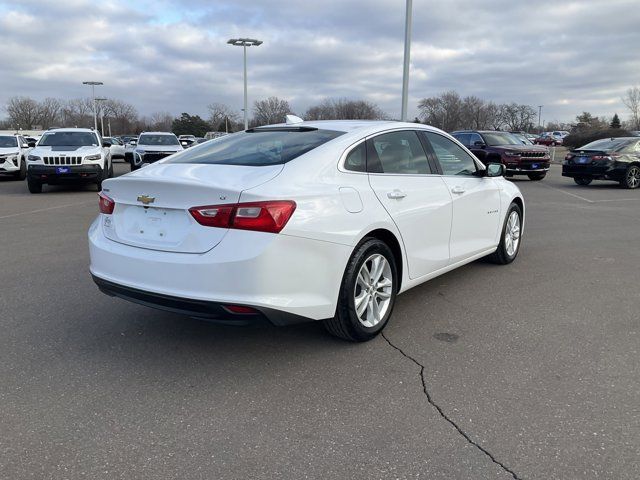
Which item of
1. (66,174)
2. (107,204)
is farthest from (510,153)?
(107,204)

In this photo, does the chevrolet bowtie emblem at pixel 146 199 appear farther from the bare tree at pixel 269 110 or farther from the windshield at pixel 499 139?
the bare tree at pixel 269 110

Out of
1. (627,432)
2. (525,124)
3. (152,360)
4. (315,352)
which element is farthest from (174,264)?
(525,124)

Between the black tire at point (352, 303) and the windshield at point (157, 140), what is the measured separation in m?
17.4

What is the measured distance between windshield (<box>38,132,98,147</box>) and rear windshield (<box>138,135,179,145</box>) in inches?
171

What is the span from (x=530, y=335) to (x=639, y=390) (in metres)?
0.95

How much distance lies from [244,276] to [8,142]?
19.4 m

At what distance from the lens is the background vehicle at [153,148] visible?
1853 centimetres

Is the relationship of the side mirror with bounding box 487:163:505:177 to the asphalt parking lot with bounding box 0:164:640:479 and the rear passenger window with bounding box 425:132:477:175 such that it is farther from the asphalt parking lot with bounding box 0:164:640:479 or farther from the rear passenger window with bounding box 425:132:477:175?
the asphalt parking lot with bounding box 0:164:640:479

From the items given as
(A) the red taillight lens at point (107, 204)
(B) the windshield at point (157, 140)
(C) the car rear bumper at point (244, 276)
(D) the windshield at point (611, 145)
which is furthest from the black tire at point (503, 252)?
(B) the windshield at point (157, 140)

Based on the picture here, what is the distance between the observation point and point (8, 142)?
62.4ft

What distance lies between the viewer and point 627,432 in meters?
2.79

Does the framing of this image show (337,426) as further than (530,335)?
No

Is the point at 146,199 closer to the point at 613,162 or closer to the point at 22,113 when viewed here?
the point at 613,162

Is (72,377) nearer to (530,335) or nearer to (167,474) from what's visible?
(167,474)
